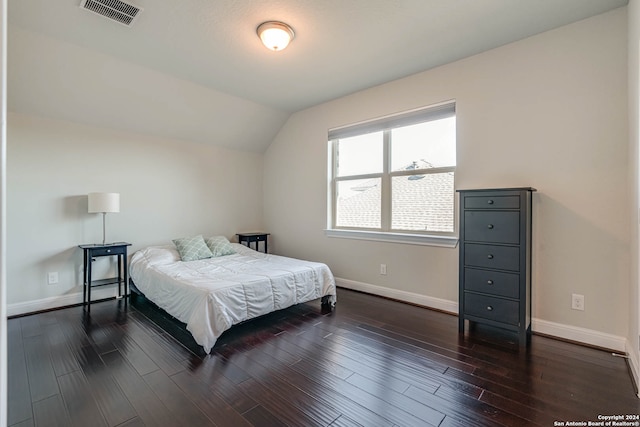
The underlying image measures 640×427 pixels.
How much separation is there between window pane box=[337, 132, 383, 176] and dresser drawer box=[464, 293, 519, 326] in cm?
186

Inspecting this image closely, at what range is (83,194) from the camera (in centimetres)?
348

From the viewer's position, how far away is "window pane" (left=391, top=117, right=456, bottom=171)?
3.21 m

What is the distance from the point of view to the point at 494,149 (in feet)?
9.34

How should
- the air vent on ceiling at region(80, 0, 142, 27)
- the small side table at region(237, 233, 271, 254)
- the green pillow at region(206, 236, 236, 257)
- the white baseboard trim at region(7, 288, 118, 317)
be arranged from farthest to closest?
the small side table at region(237, 233, 271, 254), the green pillow at region(206, 236, 236, 257), the white baseboard trim at region(7, 288, 118, 317), the air vent on ceiling at region(80, 0, 142, 27)

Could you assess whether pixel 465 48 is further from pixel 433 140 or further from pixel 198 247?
pixel 198 247

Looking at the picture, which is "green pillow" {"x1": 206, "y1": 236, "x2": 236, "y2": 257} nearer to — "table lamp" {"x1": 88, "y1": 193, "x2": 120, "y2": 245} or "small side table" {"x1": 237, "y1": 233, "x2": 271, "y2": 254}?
"small side table" {"x1": 237, "y1": 233, "x2": 271, "y2": 254}

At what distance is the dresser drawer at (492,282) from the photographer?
2.41 metres

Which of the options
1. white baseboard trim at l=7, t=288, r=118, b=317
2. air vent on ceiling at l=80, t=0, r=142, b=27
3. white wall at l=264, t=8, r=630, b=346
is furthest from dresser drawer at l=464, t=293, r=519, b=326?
white baseboard trim at l=7, t=288, r=118, b=317

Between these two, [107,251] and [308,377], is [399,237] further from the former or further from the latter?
[107,251]

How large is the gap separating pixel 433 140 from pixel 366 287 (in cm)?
195

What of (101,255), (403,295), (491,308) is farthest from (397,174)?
(101,255)

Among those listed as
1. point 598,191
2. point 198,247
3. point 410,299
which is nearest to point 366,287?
point 410,299

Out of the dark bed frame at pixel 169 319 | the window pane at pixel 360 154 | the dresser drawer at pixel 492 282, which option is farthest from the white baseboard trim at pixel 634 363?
the window pane at pixel 360 154

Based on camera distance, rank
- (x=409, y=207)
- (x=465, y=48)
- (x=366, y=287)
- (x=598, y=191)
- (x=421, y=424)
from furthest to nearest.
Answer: (x=366, y=287) < (x=409, y=207) < (x=465, y=48) < (x=598, y=191) < (x=421, y=424)
